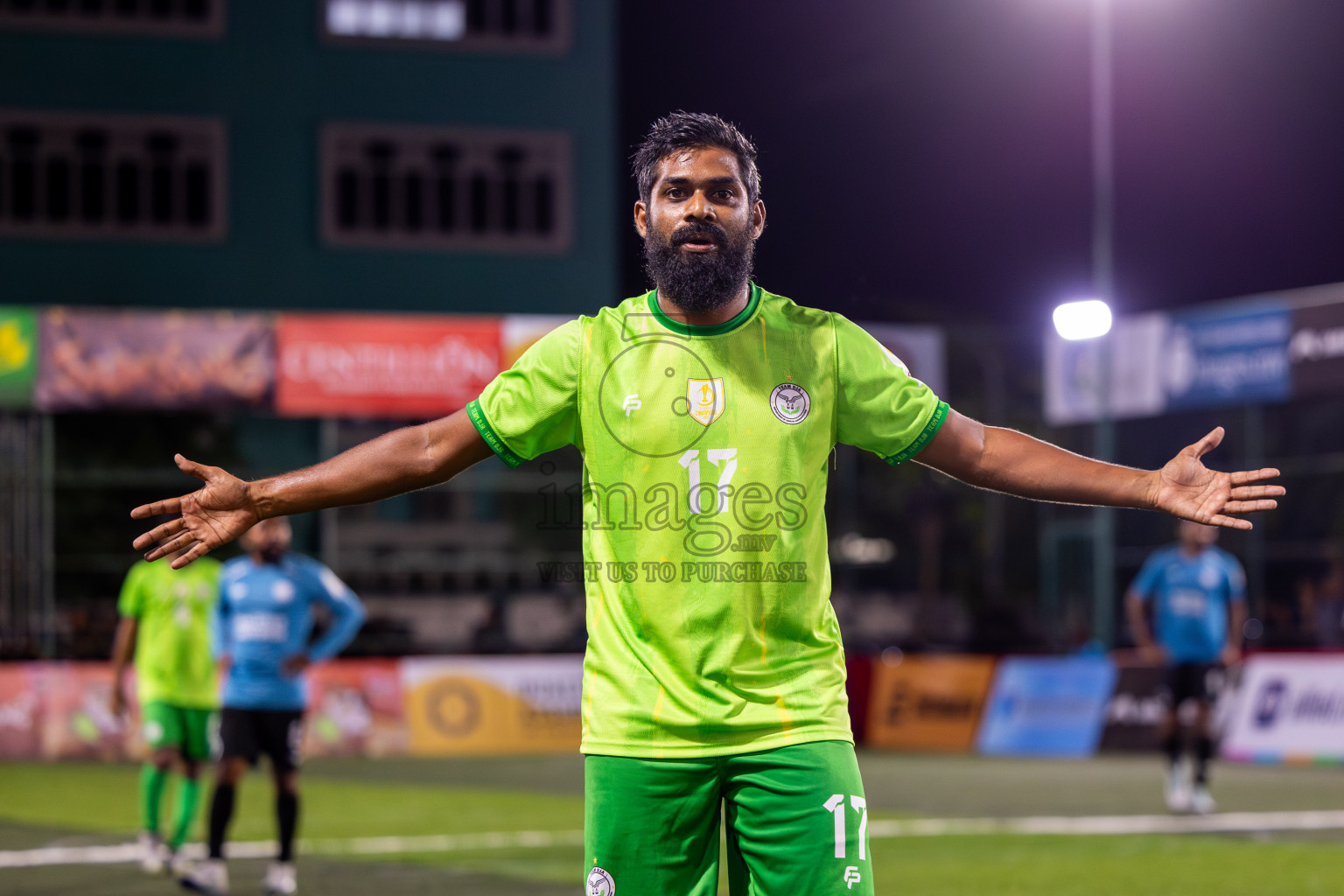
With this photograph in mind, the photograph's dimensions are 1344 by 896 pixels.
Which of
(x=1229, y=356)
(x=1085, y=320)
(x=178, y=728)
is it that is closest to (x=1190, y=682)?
(x=1229, y=356)

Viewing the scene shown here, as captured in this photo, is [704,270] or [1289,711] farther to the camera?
[1289,711]

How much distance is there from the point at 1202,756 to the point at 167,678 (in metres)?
8.23

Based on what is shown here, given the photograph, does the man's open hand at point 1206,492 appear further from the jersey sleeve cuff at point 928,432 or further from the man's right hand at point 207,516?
the man's right hand at point 207,516

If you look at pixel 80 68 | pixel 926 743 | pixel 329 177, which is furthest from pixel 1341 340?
pixel 80 68

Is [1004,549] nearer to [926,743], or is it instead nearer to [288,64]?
[926,743]

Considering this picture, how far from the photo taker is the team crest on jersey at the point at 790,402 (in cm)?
407

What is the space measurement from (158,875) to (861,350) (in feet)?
26.9

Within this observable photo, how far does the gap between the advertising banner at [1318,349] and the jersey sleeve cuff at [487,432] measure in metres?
17.9

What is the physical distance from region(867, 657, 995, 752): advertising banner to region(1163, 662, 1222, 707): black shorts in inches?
265

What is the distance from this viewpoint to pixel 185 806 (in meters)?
11.1

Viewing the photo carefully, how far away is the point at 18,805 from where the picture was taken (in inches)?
631

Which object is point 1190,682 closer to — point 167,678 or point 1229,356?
point 1229,356

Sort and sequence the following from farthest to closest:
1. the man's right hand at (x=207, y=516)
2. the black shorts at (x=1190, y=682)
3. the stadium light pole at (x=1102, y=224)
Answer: the stadium light pole at (x=1102, y=224), the black shorts at (x=1190, y=682), the man's right hand at (x=207, y=516)

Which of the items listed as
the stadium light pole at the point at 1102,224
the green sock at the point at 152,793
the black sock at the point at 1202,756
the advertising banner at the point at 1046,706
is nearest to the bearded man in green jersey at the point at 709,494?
the green sock at the point at 152,793
